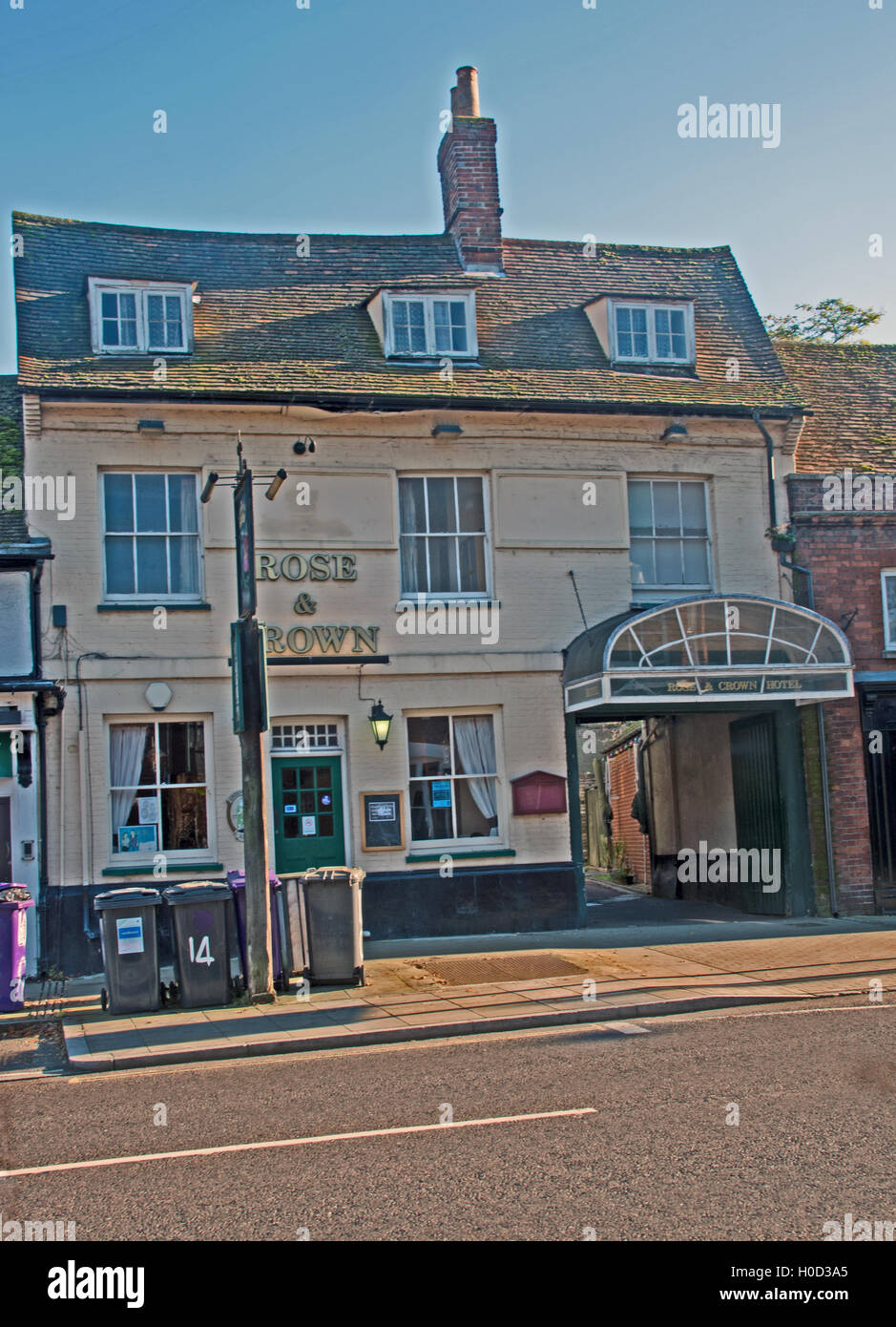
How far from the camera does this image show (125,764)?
1480cm

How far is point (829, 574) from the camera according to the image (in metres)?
17.0

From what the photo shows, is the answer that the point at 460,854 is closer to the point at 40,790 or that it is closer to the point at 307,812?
the point at 307,812

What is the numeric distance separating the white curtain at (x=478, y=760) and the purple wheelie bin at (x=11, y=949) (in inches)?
241

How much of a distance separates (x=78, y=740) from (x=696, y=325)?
1108cm

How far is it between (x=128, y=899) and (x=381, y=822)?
466 centimetres

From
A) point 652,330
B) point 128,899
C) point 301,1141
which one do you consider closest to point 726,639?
point 652,330

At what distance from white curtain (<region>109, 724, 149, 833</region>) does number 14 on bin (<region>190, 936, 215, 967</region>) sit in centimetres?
379

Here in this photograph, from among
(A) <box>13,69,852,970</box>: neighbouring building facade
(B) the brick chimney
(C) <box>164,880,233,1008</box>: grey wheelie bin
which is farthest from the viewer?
(B) the brick chimney

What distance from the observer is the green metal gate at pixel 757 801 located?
1691cm

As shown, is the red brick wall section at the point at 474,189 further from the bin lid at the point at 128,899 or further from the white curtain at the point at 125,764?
the bin lid at the point at 128,899

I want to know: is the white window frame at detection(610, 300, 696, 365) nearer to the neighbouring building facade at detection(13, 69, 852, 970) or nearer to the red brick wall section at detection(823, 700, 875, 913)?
the neighbouring building facade at detection(13, 69, 852, 970)

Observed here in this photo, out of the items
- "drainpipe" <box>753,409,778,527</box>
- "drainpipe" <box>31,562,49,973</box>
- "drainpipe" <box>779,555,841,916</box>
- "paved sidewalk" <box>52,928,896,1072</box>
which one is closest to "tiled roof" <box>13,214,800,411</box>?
"drainpipe" <box>753,409,778,527</box>

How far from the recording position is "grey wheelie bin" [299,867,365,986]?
11.9 meters
